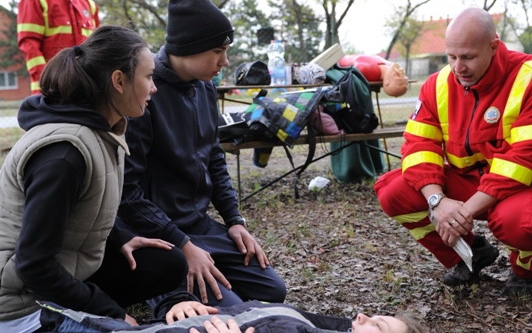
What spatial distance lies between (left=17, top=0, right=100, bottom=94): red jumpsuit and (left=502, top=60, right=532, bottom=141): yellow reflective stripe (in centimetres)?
308

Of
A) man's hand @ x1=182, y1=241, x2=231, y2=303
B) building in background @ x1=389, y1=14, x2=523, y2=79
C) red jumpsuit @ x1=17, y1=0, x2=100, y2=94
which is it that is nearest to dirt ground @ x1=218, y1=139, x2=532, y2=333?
man's hand @ x1=182, y1=241, x2=231, y2=303

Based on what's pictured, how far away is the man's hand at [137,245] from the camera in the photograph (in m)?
2.44

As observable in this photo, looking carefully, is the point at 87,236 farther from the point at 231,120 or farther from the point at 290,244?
the point at 231,120

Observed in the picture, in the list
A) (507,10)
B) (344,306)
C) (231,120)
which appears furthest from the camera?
(507,10)

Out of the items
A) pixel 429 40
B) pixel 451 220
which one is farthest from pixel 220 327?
pixel 429 40

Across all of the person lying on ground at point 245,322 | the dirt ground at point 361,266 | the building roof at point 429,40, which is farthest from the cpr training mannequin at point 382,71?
the building roof at point 429,40

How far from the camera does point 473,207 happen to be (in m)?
3.11

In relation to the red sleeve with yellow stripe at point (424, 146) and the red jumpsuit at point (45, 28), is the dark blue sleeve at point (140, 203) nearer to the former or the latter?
the red sleeve with yellow stripe at point (424, 146)

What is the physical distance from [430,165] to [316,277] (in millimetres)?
914

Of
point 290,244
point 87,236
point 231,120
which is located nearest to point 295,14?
point 231,120

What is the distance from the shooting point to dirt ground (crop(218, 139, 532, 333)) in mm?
3148

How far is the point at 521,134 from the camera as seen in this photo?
10.1ft

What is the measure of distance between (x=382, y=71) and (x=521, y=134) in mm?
3524

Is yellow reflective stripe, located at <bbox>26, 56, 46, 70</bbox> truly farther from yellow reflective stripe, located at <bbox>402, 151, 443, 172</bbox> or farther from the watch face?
the watch face
